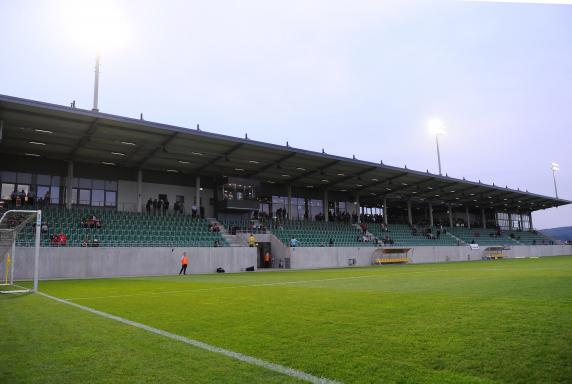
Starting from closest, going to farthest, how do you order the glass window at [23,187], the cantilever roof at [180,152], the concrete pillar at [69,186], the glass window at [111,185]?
the cantilever roof at [180,152] → the glass window at [23,187] → the concrete pillar at [69,186] → the glass window at [111,185]

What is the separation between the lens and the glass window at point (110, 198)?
119 ft

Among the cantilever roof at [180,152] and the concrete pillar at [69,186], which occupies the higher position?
the cantilever roof at [180,152]

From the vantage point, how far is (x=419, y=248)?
141ft

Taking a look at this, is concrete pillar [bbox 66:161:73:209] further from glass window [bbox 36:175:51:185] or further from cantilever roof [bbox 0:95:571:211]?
glass window [bbox 36:175:51:185]

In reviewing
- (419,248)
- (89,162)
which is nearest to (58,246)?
(89,162)

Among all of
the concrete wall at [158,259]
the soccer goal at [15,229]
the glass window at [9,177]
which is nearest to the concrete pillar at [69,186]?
the glass window at [9,177]

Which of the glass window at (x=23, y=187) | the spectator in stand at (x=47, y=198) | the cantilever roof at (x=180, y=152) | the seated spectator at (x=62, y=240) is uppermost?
the cantilever roof at (x=180, y=152)

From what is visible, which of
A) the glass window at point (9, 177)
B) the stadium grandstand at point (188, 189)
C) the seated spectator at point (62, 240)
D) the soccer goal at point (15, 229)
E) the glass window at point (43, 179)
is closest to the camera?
the soccer goal at point (15, 229)

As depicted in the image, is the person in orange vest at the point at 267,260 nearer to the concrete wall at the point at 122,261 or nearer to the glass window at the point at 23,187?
the concrete wall at the point at 122,261

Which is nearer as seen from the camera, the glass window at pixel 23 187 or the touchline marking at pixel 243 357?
the touchline marking at pixel 243 357

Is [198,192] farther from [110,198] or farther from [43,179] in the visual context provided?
[43,179]

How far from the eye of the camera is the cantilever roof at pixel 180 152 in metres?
25.8

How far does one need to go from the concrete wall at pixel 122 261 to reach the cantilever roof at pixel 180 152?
8.03 meters

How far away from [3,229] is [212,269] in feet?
52.3
